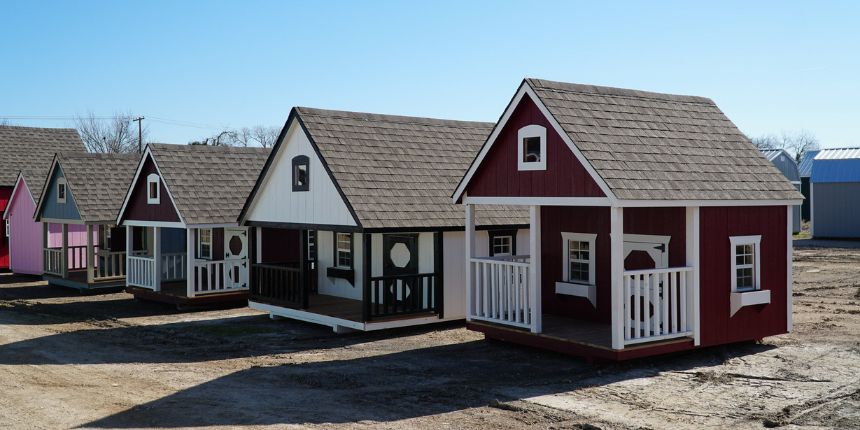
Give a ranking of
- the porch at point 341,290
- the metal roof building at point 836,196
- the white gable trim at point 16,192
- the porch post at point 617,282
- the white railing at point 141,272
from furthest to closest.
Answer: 1. the metal roof building at point 836,196
2. the white gable trim at point 16,192
3. the white railing at point 141,272
4. the porch at point 341,290
5. the porch post at point 617,282

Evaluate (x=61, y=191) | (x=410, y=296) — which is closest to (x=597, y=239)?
(x=410, y=296)

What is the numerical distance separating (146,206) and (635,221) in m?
14.4

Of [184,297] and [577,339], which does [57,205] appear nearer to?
[184,297]

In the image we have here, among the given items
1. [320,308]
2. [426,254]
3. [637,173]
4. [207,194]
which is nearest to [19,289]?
[207,194]

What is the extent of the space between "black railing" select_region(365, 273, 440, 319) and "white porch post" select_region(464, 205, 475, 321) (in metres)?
1.62

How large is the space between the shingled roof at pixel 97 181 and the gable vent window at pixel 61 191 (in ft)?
2.17

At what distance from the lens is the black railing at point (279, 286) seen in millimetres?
18688

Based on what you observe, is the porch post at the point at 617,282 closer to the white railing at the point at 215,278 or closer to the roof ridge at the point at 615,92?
the roof ridge at the point at 615,92

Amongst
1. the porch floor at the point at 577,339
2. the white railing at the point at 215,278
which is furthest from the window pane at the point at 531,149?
the white railing at the point at 215,278

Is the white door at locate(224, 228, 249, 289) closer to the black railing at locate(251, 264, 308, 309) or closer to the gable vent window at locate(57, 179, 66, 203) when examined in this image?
the black railing at locate(251, 264, 308, 309)

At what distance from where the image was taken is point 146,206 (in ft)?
78.4

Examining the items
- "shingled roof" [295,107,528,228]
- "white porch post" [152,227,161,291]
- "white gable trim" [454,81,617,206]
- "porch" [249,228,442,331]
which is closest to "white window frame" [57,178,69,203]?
"white porch post" [152,227,161,291]

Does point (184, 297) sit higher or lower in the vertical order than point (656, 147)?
lower

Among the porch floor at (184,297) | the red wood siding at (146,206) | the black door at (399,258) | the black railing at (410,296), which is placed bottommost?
the porch floor at (184,297)
